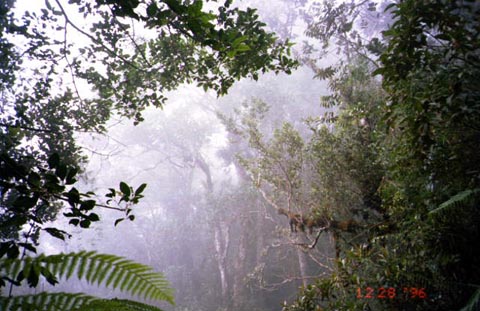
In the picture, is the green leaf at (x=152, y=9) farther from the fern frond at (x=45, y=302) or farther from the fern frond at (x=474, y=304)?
the fern frond at (x=474, y=304)

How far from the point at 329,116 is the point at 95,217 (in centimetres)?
671

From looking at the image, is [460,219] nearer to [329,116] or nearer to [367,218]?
Answer: [367,218]

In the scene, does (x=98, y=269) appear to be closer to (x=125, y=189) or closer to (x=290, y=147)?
(x=125, y=189)

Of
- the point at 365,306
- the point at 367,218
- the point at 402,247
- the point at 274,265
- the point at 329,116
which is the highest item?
the point at 329,116

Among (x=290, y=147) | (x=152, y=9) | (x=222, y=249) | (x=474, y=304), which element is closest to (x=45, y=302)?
(x=152, y=9)

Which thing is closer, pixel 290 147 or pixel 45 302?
pixel 45 302

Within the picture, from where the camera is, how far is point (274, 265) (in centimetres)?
1647

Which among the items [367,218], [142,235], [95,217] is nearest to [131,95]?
[95,217]
